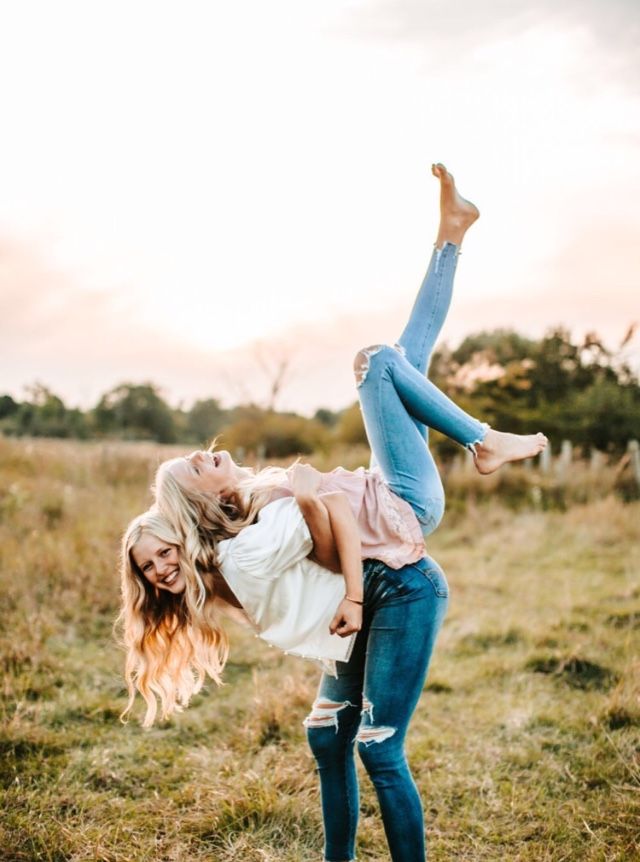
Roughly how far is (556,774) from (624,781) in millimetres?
296

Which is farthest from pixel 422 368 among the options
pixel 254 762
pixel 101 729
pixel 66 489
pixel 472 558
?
pixel 66 489

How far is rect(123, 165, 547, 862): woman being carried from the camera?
7.26 feet

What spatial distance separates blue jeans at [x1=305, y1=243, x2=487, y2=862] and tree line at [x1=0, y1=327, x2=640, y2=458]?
874 cm

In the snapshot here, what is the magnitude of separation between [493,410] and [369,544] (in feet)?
52.7

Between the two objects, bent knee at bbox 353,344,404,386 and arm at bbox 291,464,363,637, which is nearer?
arm at bbox 291,464,363,637

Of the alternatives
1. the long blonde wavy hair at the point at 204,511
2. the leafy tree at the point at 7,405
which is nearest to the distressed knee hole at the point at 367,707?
the long blonde wavy hair at the point at 204,511

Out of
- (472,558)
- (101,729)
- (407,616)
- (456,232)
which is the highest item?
(456,232)

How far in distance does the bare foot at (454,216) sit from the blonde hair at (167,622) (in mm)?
1450

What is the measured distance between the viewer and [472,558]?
8.10 m

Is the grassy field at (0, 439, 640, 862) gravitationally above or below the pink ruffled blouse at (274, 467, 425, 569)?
below

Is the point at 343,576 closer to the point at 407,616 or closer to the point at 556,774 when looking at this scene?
the point at 407,616

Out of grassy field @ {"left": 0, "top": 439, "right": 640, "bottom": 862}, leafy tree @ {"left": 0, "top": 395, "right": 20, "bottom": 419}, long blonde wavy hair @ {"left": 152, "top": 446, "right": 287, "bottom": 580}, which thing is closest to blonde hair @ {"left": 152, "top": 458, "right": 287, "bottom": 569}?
long blonde wavy hair @ {"left": 152, "top": 446, "right": 287, "bottom": 580}

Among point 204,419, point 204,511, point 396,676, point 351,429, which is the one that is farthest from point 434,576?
point 204,419

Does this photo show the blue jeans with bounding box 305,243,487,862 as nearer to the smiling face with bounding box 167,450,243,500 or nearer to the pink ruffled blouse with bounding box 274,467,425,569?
the pink ruffled blouse with bounding box 274,467,425,569
